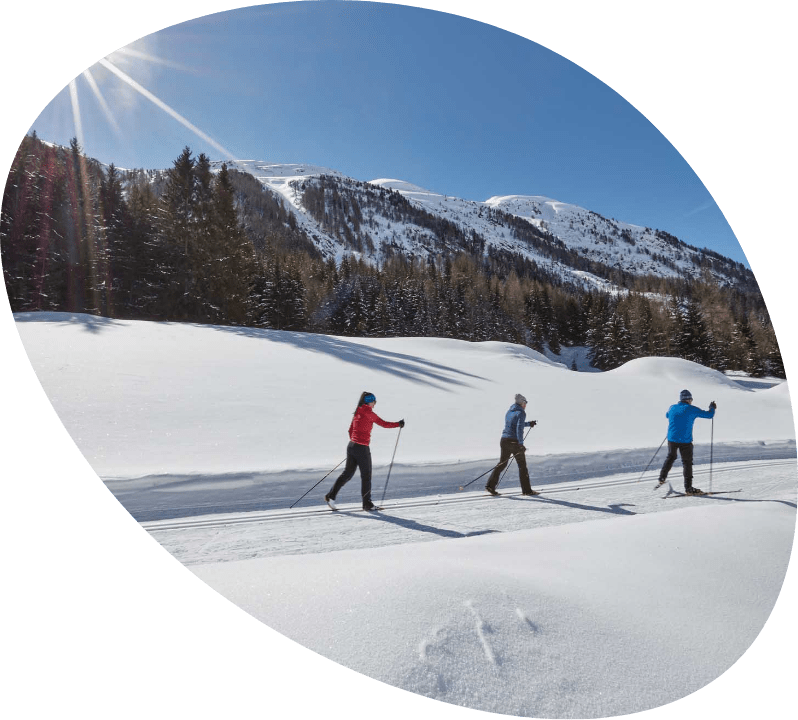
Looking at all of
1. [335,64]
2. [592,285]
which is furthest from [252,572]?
[335,64]

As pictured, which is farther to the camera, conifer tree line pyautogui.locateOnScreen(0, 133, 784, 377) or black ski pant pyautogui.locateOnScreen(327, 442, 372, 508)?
black ski pant pyautogui.locateOnScreen(327, 442, 372, 508)

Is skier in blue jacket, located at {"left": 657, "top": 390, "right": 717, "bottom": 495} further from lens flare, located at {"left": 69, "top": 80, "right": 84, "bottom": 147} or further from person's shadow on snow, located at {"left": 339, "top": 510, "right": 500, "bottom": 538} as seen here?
lens flare, located at {"left": 69, "top": 80, "right": 84, "bottom": 147}

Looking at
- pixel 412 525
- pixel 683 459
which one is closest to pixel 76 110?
pixel 412 525

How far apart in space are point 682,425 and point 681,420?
0.07 m

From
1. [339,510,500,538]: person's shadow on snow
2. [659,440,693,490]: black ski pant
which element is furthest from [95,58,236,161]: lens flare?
[659,440,693,490]: black ski pant

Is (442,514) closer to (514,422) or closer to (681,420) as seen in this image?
(514,422)

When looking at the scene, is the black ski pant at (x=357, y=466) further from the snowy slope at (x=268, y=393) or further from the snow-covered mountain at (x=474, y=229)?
the snow-covered mountain at (x=474, y=229)

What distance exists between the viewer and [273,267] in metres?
3.75

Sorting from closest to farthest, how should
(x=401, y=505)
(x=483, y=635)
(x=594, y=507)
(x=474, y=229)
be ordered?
(x=483, y=635)
(x=401, y=505)
(x=474, y=229)
(x=594, y=507)

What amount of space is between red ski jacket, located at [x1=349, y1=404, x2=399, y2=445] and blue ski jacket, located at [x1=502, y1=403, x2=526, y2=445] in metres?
0.94

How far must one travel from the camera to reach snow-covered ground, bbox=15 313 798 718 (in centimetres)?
281

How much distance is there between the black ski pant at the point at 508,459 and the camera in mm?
3975

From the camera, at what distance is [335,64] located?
4539 millimetres

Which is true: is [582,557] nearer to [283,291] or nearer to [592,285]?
[592,285]
